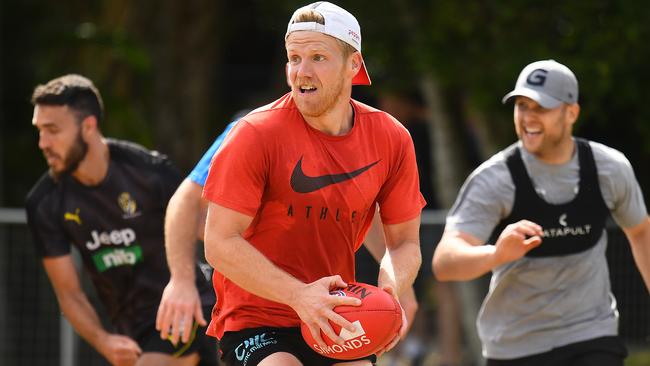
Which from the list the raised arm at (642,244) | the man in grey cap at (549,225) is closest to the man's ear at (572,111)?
the man in grey cap at (549,225)

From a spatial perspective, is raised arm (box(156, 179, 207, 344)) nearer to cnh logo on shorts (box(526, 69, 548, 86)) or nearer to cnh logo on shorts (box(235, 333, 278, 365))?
cnh logo on shorts (box(235, 333, 278, 365))

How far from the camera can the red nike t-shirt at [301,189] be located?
16.9 ft

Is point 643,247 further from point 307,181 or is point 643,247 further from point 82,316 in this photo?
point 82,316

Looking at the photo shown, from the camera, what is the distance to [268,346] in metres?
5.25

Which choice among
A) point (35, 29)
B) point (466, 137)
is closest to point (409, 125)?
point (466, 137)

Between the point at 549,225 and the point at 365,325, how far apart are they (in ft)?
7.39

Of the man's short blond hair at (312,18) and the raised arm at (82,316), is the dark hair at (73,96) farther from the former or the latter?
the man's short blond hair at (312,18)

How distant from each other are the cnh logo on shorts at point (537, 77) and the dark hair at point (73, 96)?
103 inches

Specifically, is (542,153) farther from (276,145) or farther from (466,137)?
(466,137)

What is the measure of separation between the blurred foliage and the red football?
5.49m

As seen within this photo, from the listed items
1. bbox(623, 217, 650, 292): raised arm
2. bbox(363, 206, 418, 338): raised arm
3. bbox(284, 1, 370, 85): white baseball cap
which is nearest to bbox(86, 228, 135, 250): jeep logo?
bbox(363, 206, 418, 338): raised arm

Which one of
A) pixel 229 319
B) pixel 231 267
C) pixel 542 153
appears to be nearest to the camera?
pixel 231 267

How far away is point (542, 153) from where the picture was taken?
22.8 feet

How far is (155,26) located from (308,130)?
967 centimetres
